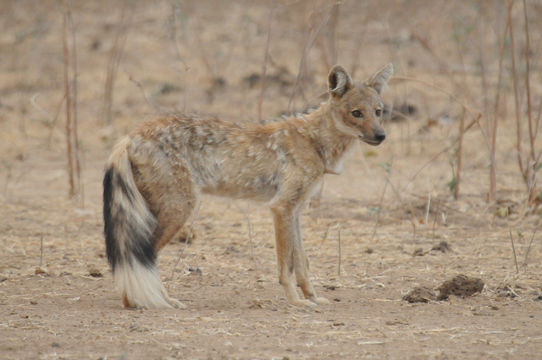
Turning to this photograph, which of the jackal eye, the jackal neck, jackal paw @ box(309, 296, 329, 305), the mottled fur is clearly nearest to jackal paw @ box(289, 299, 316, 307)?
the mottled fur

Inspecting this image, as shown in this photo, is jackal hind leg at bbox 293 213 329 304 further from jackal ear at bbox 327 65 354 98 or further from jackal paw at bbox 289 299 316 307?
jackal ear at bbox 327 65 354 98

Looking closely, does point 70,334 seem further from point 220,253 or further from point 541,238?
point 541,238

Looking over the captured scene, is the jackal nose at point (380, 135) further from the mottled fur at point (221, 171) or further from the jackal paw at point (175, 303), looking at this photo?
the jackal paw at point (175, 303)

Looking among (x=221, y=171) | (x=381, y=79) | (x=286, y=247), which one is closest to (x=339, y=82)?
(x=381, y=79)

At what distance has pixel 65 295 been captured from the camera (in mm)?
6082

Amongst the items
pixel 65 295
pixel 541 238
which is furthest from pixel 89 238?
pixel 541 238

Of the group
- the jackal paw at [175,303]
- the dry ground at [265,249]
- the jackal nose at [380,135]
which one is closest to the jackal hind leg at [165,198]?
the jackal paw at [175,303]

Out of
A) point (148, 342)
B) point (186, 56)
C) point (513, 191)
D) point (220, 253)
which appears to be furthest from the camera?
point (186, 56)

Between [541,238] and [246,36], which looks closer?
[541,238]

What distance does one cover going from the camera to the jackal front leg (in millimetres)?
5965

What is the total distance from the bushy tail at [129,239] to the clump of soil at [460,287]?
210 cm

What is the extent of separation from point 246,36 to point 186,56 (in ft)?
4.71

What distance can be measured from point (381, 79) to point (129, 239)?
2578 mm

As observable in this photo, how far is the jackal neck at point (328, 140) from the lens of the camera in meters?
6.37
